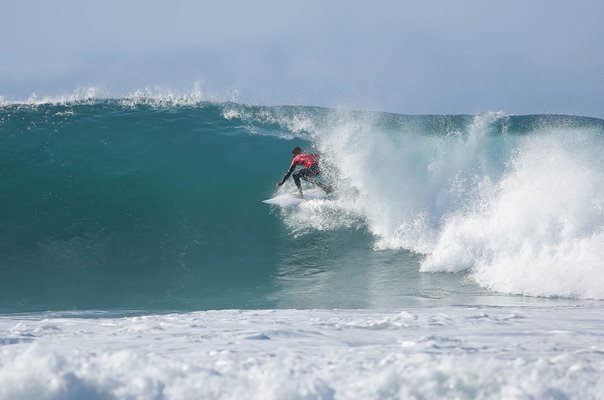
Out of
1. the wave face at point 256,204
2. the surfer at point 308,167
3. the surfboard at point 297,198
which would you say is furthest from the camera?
the surfer at point 308,167

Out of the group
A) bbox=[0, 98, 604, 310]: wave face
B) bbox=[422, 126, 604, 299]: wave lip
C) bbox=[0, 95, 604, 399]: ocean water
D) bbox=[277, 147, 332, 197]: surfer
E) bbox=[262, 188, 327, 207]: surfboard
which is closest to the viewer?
bbox=[0, 95, 604, 399]: ocean water

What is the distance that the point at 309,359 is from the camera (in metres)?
3.89

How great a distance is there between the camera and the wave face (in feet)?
27.0

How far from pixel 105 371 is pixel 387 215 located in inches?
301

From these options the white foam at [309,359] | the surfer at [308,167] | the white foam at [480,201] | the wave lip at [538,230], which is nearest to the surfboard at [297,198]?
the surfer at [308,167]

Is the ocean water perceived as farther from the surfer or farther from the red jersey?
the red jersey

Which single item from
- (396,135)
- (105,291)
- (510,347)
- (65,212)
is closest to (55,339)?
(510,347)

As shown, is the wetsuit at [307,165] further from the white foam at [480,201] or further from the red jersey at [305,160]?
the white foam at [480,201]

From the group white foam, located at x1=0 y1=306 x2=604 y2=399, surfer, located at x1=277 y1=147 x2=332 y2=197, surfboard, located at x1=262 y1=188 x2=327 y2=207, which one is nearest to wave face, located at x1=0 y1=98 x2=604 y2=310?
surfboard, located at x1=262 y1=188 x2=327 y2=207

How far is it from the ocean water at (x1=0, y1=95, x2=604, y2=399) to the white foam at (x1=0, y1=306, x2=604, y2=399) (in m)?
0.02

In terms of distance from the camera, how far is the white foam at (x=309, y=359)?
11.0 feet

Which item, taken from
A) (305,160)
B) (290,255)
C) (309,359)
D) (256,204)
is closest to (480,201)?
(290,255)

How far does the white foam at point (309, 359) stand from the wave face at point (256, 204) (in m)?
2.48

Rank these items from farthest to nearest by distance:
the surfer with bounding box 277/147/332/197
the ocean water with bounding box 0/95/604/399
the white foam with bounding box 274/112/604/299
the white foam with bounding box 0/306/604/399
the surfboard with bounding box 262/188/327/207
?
the surfer with bounding box 277/147/332/197, the surfboard with bounding box 262/188/327/207, the white foam with bounding box 274/112/604/299, the ocean water with bounding box 0/95/604/399, the white foam with bounding box 0/306/604/399
